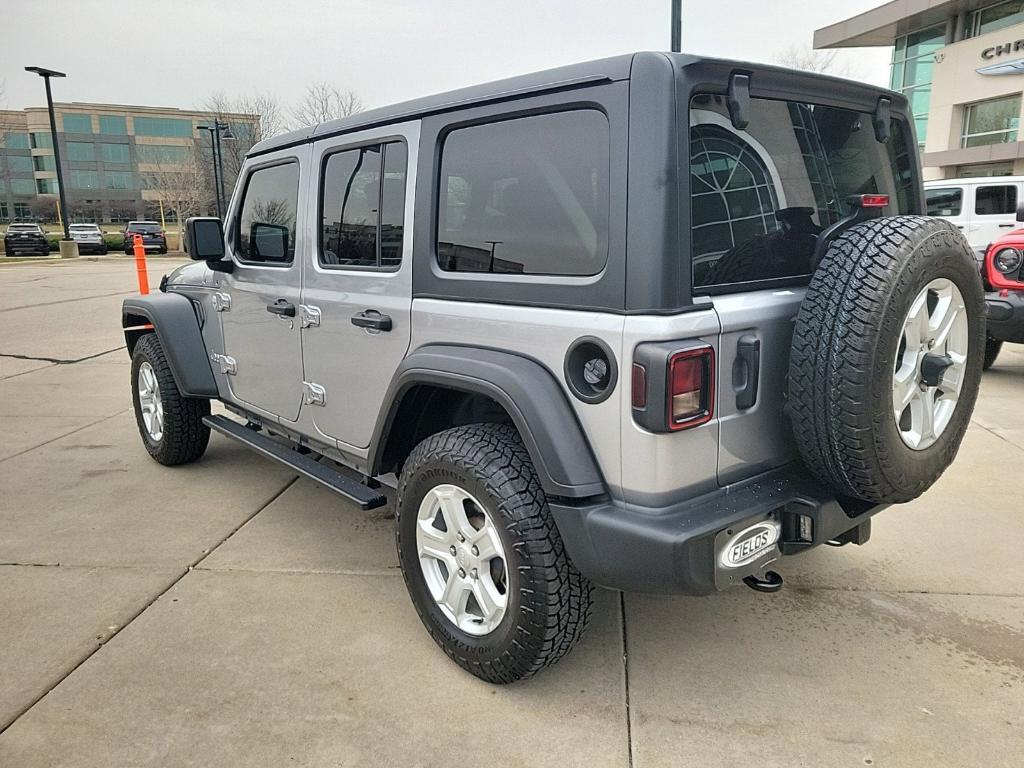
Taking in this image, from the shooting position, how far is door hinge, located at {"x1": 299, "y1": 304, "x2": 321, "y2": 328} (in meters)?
3.38

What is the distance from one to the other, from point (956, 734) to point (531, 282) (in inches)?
74.6

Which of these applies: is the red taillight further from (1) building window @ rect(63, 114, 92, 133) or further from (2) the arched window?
(1) building window @ rect(63, 114, 92, 133)

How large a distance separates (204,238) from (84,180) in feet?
334

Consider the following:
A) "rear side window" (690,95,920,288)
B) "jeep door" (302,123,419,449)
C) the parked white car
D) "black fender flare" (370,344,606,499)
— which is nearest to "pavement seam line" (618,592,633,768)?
"black fender flare" (370,344,606,499)

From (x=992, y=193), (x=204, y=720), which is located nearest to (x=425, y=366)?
(x=204, y=720)

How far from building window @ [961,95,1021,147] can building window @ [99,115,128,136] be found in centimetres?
9078

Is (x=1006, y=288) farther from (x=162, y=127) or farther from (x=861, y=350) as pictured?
(x=162, y=127)

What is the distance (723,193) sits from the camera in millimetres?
2275

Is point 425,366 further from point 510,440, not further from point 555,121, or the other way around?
point 555,121

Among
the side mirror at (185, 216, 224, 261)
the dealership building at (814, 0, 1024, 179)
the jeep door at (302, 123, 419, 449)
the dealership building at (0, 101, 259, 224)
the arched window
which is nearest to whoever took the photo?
the arched window

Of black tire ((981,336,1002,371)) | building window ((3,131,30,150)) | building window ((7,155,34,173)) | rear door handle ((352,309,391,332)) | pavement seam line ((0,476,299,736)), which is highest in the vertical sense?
building window ((3,131,30,150))

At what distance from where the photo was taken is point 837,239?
2.32 meters

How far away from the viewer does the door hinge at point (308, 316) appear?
11.1 feet

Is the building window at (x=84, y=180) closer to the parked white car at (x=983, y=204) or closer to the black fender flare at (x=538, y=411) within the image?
the parked white car at (x=983, y=204)
